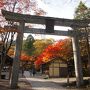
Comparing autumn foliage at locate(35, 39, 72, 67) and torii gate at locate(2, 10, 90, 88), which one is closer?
torii gate at locate(2, 10, 90, 88)

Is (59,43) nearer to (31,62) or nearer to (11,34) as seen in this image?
(11,34)

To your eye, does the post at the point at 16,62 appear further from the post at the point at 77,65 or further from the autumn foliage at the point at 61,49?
the autumn foliage at the point at 61,49

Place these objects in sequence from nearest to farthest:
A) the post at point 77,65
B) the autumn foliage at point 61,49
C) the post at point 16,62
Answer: the post at point 16,62, the post at point 77,65, the autumn foliage at point 61,49

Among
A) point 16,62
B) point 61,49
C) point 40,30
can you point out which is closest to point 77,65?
point 40,30

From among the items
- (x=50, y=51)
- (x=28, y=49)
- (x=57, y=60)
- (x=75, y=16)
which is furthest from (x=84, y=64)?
(x=28, y=49)

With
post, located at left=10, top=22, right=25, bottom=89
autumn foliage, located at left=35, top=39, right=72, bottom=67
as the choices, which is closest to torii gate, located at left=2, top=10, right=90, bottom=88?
post, located at left=10, top=22, right=25, bottom=89

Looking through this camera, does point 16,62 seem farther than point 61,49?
No

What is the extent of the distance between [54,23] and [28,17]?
101 inches

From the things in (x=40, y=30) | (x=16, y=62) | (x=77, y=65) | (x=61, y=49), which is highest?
(x=61, y=49)

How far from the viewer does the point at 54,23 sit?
76.3 feet

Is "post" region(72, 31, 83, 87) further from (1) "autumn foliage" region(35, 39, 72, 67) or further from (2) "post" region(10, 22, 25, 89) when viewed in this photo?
(1) "autumn foliage" region(35, 39, 72, 67)

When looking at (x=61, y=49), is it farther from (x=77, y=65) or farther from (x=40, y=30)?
(x=40, y=30)

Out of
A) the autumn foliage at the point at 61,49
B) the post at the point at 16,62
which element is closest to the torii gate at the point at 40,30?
the post at the point at 16,62

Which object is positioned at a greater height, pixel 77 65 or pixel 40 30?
pixel 40 30
